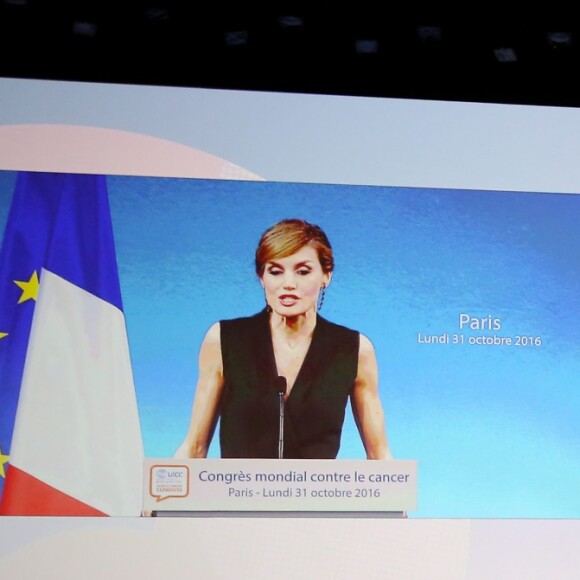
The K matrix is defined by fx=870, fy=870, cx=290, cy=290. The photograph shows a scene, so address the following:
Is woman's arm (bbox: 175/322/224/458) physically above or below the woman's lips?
below

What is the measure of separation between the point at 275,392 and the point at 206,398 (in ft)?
0.66

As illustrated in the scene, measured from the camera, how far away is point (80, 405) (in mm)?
2463

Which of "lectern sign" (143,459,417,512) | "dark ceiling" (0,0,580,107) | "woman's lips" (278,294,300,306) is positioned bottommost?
"lectern sign" (143,459,417,512)

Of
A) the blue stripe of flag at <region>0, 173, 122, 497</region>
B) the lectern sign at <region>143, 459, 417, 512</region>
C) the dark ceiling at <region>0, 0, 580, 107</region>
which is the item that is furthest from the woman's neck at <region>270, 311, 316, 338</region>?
the dark ceiling at <region>0, 0, 580, 107</region>

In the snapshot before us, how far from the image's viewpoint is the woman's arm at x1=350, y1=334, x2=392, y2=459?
2512 mm

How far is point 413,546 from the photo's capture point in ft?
8.21

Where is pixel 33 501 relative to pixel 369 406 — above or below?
below

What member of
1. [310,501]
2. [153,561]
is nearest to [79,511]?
[153,561]

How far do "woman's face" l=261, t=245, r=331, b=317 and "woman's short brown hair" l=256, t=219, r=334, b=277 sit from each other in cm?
1

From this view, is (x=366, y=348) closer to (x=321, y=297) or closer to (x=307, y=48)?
(x=321, y=297)

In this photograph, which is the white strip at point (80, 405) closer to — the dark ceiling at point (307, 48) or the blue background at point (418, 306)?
the blue background at point (418, 306)

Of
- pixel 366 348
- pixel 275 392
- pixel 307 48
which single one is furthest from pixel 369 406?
pixel 307 48

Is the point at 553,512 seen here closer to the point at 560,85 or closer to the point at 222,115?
the point at 560,85

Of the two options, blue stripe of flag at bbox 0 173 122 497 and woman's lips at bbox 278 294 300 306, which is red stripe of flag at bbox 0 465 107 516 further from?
woman's lips at bbox 278 294 300 306
